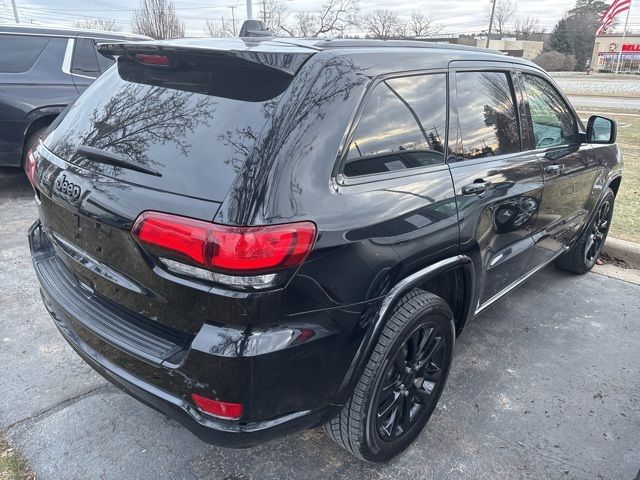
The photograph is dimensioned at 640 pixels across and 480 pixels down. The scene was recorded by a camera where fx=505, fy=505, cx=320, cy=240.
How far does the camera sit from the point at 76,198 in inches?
78.0

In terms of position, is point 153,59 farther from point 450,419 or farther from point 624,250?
point 624,250

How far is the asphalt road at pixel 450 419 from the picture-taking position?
2.31 m

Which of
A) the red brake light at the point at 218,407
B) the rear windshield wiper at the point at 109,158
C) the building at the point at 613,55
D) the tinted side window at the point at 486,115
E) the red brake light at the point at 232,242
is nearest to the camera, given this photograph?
the red brake light at the point at 232,242

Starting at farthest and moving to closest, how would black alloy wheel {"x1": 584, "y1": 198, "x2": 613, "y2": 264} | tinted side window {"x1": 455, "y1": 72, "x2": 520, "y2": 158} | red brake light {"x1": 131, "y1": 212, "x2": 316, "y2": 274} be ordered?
black alloy wheel {"x1": 584, "y1": 198, "x2": 613, "y2": 264}
tinted side window {"x1": 455, "y1": 72, "x2": 520, "y2": 158}
red brake light {"x1": 131, "y1": 212, "x2": 316, "y2": 274}

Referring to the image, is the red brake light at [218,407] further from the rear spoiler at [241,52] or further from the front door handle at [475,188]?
the front door handle at [475,188]

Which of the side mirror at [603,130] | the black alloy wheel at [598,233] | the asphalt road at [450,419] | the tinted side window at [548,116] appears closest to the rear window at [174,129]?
the asphalt road at [450,419]

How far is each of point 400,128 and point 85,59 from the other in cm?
538

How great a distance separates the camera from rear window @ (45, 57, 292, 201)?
1752mm

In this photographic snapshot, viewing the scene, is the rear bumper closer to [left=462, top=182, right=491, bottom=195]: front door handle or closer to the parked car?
[left=462, top=182, right=491, bottom=195]: front door handle

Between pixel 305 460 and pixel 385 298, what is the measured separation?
3.14 feet

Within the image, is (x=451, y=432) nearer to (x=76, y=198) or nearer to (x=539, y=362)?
(x=539, y=362)

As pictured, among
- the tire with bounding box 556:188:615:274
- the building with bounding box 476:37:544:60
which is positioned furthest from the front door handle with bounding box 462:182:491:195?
the building with bounding box 476:37:544:60

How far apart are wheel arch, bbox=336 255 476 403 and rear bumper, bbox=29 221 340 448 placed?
0.54 feet

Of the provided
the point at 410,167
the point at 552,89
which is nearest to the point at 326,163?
the point at 410,167
